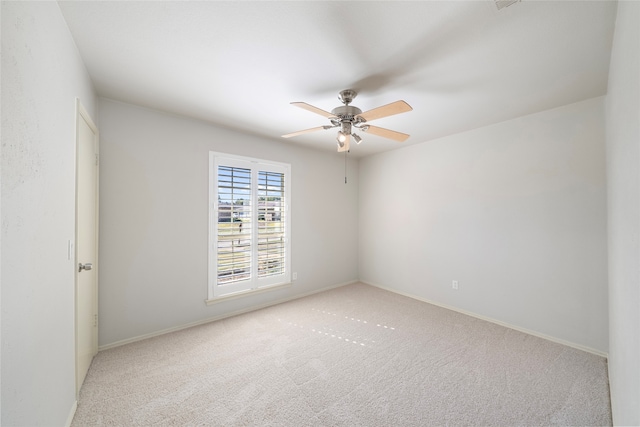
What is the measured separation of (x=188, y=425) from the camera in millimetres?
1604

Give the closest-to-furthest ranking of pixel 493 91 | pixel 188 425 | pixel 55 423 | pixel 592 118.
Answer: pixel 55 423
pixel 188 425
pixel 493 91
pixel 592 118

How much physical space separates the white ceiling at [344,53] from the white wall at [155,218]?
1.14 ft

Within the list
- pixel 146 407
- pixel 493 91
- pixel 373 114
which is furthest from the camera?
pixel 493 91

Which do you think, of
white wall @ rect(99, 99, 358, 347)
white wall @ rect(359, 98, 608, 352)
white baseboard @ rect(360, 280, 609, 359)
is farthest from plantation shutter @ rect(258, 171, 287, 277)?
white baseboard @ rect(360, 280, 609, 359)

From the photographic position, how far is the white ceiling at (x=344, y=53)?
1408 mm

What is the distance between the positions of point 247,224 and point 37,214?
91.8 inches

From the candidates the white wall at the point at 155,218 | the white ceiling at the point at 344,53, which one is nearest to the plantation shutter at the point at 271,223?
the white wall at the point at 155,218

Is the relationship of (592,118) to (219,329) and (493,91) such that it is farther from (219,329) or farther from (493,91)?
(219,329)

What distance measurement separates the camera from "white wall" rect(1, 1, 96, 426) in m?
0.92

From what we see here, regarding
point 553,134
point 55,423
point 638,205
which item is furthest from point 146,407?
point 553,134

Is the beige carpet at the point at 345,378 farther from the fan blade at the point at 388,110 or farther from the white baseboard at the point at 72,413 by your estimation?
the fan blade at the point at 388,110

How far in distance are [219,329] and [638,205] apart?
133 inches

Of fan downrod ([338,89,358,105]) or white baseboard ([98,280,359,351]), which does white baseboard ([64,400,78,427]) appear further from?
fan downrod ([338,89,358,105])

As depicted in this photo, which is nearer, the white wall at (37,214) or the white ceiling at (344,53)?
the white wall at (37,214)
